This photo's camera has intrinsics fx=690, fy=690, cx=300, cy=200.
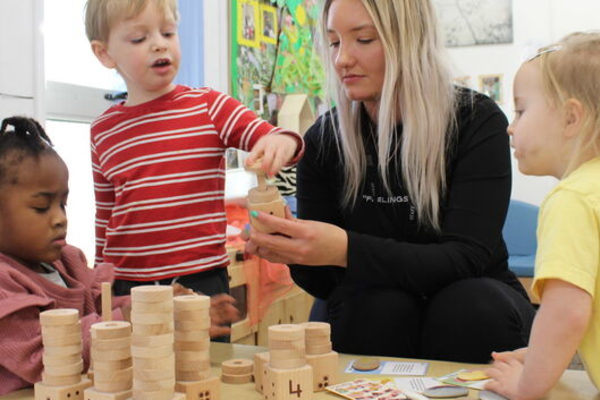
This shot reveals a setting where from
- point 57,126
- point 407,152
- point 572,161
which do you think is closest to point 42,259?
point 407,152

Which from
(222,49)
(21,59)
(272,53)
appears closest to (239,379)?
(21,59)

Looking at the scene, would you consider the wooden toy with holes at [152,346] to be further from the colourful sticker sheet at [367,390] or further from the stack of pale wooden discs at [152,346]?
the colourful sticker sheet at [367,390]

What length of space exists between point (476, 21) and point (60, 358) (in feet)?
11.8

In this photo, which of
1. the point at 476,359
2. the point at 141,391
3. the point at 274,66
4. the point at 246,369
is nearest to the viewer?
the point at 141,391

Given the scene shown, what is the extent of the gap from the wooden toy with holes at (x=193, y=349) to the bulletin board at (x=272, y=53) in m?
1.94

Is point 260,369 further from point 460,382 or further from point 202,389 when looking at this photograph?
point 460,382

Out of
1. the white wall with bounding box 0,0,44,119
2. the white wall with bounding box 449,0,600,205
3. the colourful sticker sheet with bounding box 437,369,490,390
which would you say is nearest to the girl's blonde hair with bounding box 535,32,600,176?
the colourful sticker sheet with bounding box 437,369,490,390

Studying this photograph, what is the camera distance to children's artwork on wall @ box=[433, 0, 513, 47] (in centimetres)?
393

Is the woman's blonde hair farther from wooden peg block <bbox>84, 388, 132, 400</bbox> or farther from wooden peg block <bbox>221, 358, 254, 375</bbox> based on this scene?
wooden peg block <bbox>84, 388, 132, 400</bbox>

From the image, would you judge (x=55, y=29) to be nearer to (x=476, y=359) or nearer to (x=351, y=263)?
(x=351, y=263)

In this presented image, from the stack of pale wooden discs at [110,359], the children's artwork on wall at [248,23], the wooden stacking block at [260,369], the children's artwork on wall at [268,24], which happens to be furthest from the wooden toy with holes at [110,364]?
the children's artwork on wall at [268,24]

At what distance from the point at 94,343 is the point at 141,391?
0.09 meters

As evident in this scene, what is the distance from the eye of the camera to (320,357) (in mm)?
958

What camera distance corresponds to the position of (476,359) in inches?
49.0
